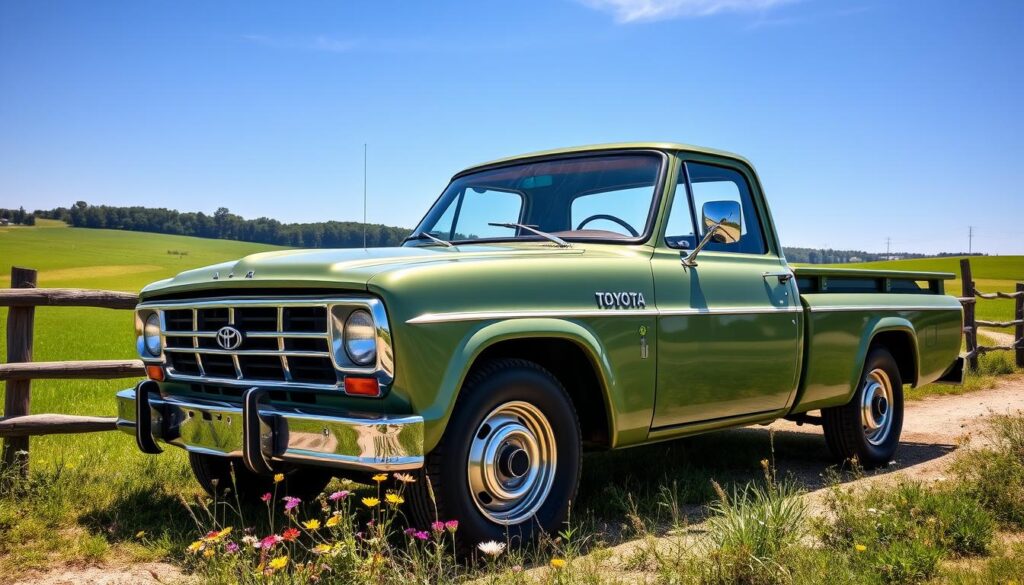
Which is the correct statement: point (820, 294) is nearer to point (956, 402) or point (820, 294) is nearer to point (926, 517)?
point (926, 517)

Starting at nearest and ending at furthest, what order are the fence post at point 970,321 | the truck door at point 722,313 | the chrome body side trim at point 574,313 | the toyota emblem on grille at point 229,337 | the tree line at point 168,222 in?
the chrome body side trim at point 574,313 < the toyota emblem on grille at point 229,337 < the truck door at point 722,313 < the fence post at point 970,321 < the tree line at point 168,222

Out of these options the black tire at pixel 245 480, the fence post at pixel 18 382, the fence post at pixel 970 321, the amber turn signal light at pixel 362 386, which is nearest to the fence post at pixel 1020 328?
the fence post at pixel 970 321

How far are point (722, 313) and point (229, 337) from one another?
2613 millimetres

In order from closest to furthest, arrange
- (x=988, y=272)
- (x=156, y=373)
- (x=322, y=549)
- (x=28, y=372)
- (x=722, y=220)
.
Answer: (x=322, y=549)
(x=156, y=373)
(x=722, y=220)
(x=28, y=372)
(x=988, y=272)


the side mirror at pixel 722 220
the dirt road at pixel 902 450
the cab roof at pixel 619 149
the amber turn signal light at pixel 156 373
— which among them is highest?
the cab roof at pixel 619 149

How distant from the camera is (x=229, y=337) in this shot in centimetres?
402

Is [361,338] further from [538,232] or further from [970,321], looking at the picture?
[970,321]

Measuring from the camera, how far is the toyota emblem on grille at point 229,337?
398 centimetres

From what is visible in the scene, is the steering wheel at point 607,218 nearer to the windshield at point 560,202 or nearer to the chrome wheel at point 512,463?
the windshield at point 560,202

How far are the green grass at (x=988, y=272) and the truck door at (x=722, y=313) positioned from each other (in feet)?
116

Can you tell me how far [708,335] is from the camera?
16.0 ft

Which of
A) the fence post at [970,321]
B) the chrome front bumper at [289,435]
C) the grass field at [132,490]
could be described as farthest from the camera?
the fence post at [970,321]

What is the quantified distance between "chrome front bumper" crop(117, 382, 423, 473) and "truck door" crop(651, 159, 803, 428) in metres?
1.64

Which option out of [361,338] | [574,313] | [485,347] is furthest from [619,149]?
[361,338]
